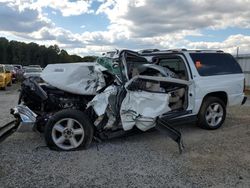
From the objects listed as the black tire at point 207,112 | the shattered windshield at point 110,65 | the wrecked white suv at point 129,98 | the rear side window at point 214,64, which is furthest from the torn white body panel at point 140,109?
the rear side window at point 214,64

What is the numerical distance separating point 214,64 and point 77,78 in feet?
10.8

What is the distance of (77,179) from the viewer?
441 cm

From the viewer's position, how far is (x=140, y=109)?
230 inches

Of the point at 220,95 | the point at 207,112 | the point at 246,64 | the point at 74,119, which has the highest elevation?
the point at 246,64

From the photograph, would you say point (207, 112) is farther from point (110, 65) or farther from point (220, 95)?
point (110, 65)

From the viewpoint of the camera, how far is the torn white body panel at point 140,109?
580 cm

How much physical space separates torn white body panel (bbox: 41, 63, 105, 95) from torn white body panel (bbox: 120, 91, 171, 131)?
0.71m

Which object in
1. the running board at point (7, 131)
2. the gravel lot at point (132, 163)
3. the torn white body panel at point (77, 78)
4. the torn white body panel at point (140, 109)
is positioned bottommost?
the gravel lot at point (132, 163)

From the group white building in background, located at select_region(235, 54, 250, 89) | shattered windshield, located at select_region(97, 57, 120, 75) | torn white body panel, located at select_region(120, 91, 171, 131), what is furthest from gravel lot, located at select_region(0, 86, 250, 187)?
white building in background, located at select_region(235, 54, 250, 89)

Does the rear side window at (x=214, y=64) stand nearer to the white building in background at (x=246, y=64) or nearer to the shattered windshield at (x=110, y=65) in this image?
the shattered windshield at (x=110, y=65)

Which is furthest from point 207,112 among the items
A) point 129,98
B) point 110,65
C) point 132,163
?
point 132,163

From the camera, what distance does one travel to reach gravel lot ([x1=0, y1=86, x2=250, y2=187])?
4363mm

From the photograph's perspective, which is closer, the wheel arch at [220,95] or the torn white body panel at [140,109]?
the torn white body panel at [140,109]

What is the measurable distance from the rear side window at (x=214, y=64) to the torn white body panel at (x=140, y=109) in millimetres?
1716
